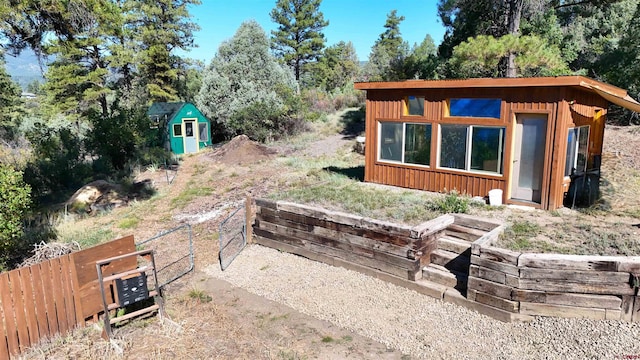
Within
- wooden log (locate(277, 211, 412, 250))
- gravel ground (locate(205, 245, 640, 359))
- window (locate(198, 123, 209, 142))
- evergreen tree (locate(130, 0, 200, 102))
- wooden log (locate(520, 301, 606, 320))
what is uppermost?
evergreen tree (locate(130, 0, 200, 102))

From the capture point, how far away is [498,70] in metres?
16.8

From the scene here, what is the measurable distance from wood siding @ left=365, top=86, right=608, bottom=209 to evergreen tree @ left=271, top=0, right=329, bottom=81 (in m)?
30.6

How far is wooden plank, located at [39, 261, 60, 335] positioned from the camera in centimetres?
505

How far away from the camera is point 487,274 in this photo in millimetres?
5445

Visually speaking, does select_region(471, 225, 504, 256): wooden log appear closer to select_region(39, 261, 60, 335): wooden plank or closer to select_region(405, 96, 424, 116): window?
select_region(405, 96, 424, 116): window

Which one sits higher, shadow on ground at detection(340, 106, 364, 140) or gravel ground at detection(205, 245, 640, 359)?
shadow on ground at detection(340, 106, 364, 140)

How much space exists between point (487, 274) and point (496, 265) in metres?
0.18

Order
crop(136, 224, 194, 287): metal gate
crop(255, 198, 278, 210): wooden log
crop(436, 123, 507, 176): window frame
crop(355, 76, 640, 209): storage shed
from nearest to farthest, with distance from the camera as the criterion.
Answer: crop(136, 224, 194, 287): metal gate
crop(355, 76, 640, 209): storage shed
crop(255, 198, 278, 210): wooden log
crop(436, 123, 507, 176): window frame

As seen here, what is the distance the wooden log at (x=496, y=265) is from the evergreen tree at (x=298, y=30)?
36.3 metres

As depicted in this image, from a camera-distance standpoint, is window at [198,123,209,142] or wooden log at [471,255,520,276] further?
window at [198,123,209,142]

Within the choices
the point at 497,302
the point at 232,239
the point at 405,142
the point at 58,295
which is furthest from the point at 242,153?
the point at 497,302

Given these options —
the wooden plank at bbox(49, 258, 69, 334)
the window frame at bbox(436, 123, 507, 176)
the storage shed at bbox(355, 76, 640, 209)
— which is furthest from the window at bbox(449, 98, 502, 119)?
the wooden plank at bbox(49, 258, 69, 334)

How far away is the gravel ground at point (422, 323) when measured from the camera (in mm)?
4661

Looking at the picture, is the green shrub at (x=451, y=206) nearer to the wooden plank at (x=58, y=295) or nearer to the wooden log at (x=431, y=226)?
the wooden log at (x=431, y=226)
